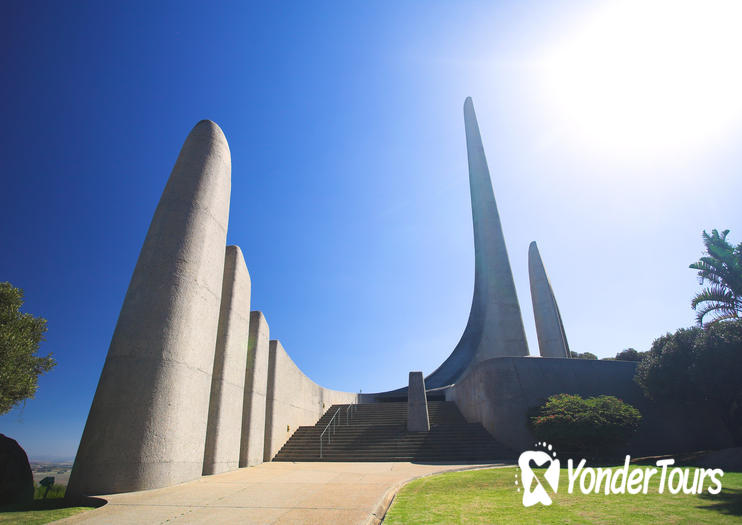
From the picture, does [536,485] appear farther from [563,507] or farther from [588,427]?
[588,427]

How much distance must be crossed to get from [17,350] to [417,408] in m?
13.2

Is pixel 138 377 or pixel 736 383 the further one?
pixel 736 383

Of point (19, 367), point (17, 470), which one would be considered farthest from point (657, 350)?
point (19, 367)

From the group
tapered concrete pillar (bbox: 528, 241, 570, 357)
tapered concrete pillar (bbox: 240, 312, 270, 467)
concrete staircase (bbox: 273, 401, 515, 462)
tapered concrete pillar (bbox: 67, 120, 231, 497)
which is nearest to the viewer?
tapered concrete pillar (bbox: 67, 120, 231, 497)

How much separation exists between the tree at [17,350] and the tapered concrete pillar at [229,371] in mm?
6105

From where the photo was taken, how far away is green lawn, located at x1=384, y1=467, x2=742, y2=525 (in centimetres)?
392

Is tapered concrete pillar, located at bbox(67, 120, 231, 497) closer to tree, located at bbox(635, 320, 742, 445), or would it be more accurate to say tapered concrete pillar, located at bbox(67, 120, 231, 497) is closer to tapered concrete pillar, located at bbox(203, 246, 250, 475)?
tapered concrete pillar, located at bbox(203, 246, 250, 475)

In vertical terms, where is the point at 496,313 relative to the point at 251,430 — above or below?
above

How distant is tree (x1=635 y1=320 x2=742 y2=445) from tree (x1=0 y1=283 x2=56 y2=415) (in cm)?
1953

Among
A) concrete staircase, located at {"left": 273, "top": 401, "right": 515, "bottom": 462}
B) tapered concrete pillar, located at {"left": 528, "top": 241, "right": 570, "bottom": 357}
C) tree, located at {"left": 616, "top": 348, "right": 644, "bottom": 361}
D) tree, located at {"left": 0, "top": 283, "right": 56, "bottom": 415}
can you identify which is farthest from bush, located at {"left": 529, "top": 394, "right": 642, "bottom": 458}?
tree, located at {"left": 616, "top": 348, "right": 644, "bottom": 361}

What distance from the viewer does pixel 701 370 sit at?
10781 mm

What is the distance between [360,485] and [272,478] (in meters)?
2.28

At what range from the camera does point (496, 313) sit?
20281mm

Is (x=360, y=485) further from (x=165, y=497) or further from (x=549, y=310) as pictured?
(x=549, y=310)
